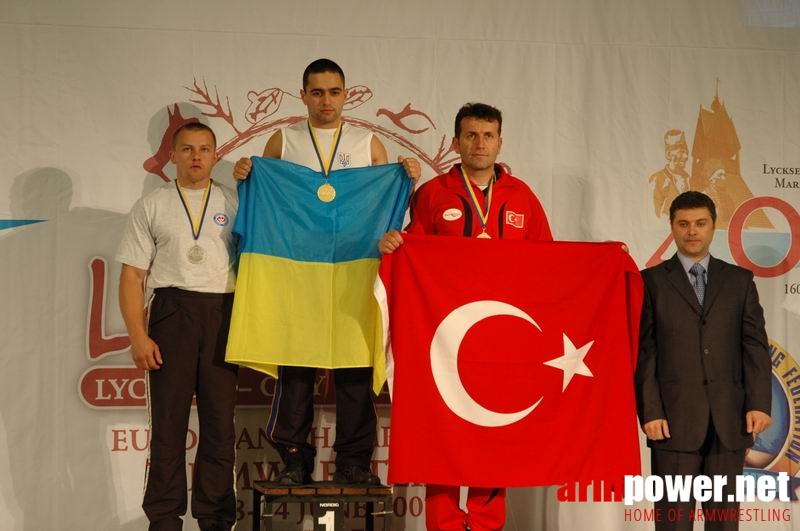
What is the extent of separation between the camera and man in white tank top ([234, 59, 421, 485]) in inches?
Answer: 144

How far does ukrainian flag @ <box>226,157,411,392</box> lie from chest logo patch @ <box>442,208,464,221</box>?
23 centimetres

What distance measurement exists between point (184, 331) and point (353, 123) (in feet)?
4.76

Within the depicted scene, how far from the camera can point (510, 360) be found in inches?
136

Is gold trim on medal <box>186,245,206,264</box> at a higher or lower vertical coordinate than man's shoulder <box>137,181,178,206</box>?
lower

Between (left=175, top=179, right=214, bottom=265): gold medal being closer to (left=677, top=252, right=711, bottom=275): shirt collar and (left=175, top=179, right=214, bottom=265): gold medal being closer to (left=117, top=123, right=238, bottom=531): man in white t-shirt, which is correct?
(left=117, top=123, right=238, bottom=531): man in white t-shirt

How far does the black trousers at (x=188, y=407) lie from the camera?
3.57 meters

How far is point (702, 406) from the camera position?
3.34 m

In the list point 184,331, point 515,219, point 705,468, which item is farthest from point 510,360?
point 184,331

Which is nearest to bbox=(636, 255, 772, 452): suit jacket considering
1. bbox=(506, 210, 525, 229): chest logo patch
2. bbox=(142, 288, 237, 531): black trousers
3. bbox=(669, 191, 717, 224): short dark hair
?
bbox=(669, 191, 717, 224): short dark hair

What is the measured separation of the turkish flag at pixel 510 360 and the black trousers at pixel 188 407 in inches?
29.6

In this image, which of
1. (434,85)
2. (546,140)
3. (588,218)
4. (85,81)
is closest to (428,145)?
(434,85)

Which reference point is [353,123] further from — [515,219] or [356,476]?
[356,476]

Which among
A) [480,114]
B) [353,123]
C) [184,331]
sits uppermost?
[353,123]

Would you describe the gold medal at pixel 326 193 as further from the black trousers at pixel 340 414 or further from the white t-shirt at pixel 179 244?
the black trousers at pixel 340 414
